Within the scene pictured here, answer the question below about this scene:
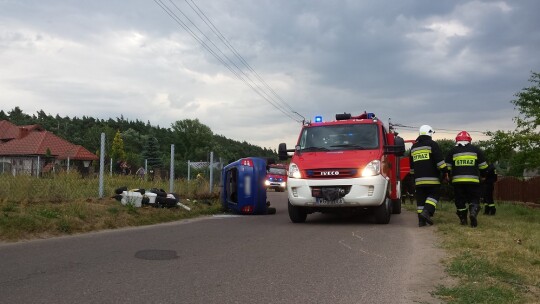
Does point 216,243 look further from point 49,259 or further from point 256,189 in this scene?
point 256,189

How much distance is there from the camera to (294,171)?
10.1 m

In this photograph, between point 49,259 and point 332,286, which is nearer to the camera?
point 332,286

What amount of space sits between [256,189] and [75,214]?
5.29 m

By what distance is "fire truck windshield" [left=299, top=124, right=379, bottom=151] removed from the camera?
10383 millimetres

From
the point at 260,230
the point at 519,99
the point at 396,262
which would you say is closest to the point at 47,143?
the point at 519,99

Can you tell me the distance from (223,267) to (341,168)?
4505mm

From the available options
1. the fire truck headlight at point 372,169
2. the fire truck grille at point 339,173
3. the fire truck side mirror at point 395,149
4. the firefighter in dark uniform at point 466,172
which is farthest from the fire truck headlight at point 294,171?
the firefighter in dark uniform at point 466,172

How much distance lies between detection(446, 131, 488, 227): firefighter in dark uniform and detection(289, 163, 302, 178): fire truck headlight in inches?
122

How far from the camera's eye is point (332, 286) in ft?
16.2

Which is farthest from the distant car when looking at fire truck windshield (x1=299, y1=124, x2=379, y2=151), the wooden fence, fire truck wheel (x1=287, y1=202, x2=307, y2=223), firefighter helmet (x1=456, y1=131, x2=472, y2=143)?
firefighter helmet (x1=456, y1=131, x2=472, y2=143)

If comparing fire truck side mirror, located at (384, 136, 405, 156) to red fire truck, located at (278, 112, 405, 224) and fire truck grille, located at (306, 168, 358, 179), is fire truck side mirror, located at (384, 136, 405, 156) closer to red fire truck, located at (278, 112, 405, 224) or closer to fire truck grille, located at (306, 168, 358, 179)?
red fire truck, located at (278, 112, 405, 224)

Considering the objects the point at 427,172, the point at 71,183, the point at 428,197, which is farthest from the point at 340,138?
the point at 71,183

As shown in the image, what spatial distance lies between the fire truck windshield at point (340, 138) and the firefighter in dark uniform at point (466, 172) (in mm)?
1643

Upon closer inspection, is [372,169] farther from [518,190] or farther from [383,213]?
[518,190]
